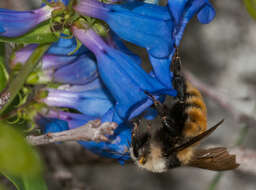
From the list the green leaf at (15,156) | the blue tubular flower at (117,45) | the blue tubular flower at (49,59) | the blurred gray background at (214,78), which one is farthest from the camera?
the blurred gray background at (214,78)

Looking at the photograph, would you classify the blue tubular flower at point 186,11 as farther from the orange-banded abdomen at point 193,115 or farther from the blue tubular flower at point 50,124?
the blue tubular flower at point 50,124

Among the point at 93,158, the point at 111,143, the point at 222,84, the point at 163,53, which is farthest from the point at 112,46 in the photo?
the point at 222,84

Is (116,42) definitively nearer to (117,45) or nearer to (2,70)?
(117,45)

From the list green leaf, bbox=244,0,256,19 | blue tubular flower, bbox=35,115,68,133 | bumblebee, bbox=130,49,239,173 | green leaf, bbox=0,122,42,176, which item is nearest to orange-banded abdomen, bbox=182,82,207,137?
bumblebee, bbox=130,49,239,173

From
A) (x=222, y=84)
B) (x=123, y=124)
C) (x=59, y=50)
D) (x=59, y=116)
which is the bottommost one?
(x=222, y=84)

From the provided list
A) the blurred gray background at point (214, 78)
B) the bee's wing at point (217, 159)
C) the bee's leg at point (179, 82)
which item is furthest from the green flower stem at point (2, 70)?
the blurred gray background at point (214, 78)

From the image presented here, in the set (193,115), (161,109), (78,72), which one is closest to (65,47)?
(78,72)

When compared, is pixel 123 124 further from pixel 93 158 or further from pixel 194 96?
pixel 93 158
